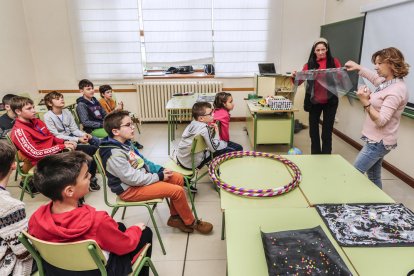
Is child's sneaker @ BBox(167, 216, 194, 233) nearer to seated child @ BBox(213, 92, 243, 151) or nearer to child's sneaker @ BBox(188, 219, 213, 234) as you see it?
child's sneaker @ BBox(188, 219, 213, 234)

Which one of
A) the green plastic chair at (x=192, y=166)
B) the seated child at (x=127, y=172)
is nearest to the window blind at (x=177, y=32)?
the green plastic chair at (x=192, y=166)

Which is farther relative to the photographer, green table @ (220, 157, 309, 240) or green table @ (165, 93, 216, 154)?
green table @ (165, 93, 216, 154)

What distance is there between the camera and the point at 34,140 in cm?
274

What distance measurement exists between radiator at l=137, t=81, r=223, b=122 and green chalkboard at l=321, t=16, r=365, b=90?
209 cm

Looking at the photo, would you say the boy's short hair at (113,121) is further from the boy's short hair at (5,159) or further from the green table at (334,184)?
the green table at (334,184)

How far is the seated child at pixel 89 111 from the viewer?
3.65 metres

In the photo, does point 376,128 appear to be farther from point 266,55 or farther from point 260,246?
point 266,55

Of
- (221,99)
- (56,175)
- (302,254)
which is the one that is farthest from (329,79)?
(56,175)

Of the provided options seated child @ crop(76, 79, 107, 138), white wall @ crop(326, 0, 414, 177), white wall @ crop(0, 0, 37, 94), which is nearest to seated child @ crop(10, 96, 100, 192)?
seated child @ crop(76, 79, 107, 138)

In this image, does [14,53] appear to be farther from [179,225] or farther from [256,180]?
[256,180]

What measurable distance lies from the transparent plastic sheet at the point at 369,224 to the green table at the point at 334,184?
84 millimetres

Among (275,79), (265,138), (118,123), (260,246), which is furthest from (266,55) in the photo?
(260,246)

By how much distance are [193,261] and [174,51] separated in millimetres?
4277

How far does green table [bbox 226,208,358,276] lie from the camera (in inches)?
41.4
